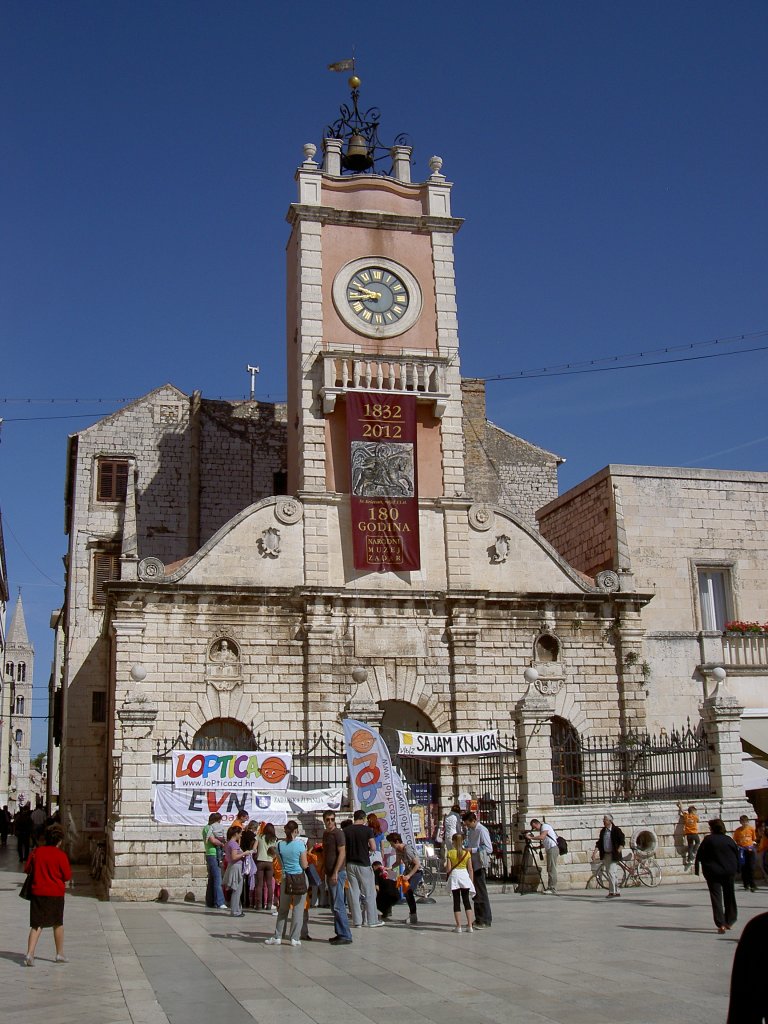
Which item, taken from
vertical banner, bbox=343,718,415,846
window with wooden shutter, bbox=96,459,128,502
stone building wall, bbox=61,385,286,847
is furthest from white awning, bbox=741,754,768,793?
window with wooden shutter, bbox=96,459,128,502

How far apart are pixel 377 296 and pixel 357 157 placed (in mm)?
5071

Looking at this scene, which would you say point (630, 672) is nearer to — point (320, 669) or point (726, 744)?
point (726, 744)

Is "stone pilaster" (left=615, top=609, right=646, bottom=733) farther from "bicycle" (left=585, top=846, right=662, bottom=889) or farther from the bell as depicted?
the bell

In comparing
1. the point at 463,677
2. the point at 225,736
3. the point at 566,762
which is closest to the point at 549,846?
the point at 463,677

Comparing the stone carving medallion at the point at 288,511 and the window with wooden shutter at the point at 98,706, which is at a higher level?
the stone carving medallion at the point at 288,511

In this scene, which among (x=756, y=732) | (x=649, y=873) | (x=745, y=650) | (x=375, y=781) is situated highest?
(x=745, y=650)

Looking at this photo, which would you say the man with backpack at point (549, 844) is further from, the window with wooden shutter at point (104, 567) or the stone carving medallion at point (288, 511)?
the window with wooden shutter at point (104, 567)

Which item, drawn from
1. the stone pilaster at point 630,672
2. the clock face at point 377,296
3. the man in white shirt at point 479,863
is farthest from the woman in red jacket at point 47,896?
the clock face at point 377,296

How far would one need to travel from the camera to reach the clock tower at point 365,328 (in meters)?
27.0

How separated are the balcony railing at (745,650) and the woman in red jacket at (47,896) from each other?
20.3 m

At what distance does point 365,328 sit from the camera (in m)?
28.3

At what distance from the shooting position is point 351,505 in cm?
2656

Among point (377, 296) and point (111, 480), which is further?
point (111, 480)

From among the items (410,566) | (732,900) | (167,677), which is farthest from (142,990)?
(410,566)
